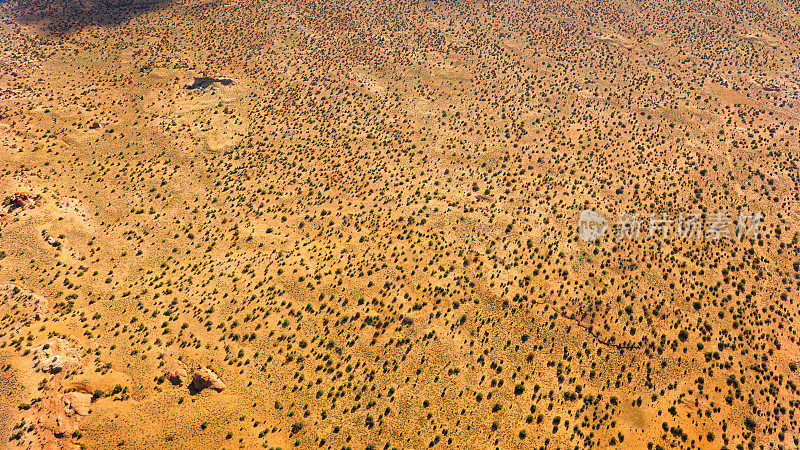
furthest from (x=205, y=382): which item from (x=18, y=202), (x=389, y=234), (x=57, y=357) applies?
(x=18, y=202)

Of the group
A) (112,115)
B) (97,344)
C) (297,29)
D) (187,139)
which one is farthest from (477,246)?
(297,29)

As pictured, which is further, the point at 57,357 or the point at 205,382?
the point at 57,357

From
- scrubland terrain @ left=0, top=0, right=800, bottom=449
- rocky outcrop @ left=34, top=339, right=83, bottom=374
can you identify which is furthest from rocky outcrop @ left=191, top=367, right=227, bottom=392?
rocky outcrop @ left=34, top=339, right=83, bottom=374

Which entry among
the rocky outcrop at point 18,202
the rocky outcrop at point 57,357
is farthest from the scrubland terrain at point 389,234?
the rocky outcrop at point 18,202

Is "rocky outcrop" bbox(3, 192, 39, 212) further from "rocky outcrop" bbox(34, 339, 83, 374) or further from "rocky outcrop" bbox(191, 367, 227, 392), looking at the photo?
"rocky outcrop" bbox(191, 367, 227, 392)

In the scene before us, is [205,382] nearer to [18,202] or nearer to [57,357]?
[57,357]

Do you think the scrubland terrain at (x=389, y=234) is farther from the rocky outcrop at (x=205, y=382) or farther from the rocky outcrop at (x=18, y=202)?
the rocky outcrop at (x=18, y=202)

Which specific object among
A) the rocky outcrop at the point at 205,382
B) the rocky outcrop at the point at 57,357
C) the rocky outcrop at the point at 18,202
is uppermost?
the rocky outcrop at the point at 18,202

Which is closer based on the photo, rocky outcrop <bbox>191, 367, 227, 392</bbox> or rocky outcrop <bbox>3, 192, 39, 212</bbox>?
rocky outcrop <bbox>191, 367, 227, 392</bbox>
